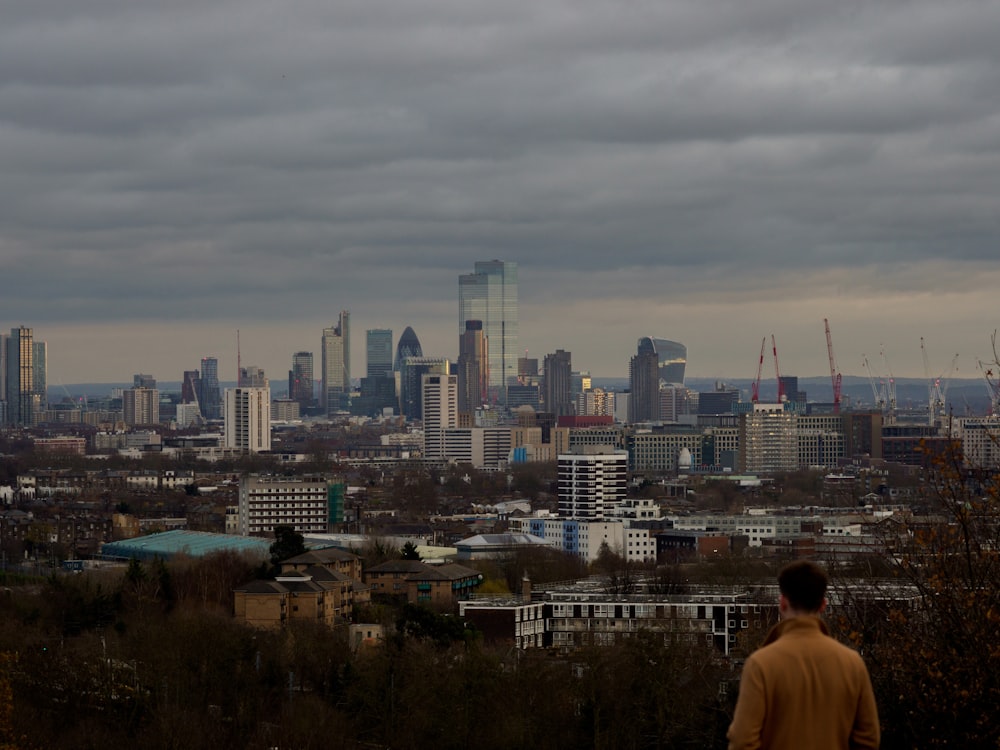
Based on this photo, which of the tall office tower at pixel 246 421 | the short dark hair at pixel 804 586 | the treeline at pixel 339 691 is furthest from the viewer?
the tall office tower at pixel 246 421

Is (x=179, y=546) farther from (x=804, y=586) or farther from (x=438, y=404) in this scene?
(x=438, y=404)

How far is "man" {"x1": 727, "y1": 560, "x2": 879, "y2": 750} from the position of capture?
6875 millimetres

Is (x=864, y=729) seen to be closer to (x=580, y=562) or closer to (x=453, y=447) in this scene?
(x=580, y=562)

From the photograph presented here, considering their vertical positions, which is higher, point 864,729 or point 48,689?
point 864,729

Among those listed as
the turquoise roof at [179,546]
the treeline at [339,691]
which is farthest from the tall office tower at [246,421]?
the treeline at [339,691]

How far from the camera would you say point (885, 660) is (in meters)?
13.9

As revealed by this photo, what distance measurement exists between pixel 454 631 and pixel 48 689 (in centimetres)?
Result: 904

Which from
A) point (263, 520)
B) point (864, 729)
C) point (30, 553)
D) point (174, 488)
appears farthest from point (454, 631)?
point (174, 488)

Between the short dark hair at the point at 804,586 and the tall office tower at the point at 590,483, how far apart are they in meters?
75.2

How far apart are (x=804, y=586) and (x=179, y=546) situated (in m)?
52.1

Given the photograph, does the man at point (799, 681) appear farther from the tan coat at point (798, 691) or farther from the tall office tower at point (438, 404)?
the tall office tower at point (438, 404)

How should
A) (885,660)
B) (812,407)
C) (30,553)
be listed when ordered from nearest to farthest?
(885,660)
(30,553)
(812,407)

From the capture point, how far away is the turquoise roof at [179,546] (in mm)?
53959

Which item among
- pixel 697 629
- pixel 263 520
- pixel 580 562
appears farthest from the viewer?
pixel 263 520
